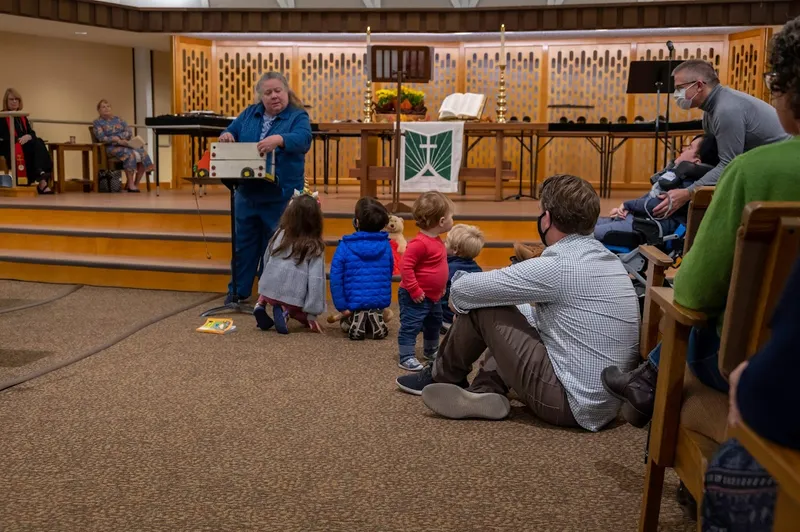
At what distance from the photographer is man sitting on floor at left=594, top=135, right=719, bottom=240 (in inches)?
161

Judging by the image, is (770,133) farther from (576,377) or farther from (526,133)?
(526,133)

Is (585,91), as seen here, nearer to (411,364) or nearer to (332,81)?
(332,81)

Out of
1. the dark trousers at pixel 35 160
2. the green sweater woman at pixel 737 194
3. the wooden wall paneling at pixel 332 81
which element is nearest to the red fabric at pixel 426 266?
the green sweater woman at pixel 737 194

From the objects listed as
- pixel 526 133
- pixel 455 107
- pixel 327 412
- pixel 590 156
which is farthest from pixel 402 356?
pixel 590 156

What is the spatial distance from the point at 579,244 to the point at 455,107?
5894 mm

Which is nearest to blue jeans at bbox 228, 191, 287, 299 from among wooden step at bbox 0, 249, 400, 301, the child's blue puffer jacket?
wooden step at bbox 0, 249, 400, 301

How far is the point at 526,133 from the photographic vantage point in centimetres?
1020

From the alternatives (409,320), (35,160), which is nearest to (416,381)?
(409,320)

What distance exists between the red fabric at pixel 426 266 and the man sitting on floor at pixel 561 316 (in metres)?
0.84

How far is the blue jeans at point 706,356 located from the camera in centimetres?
191

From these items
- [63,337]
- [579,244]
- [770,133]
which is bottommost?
[63,337]

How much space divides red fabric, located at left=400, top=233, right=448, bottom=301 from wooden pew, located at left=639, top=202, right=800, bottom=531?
6.26 feet

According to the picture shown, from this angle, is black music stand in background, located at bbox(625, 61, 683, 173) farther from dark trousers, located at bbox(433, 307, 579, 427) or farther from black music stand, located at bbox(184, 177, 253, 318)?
dark trousers, located at bbox(433, 307, 579, 427)

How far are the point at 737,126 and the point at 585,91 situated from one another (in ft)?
25.7
